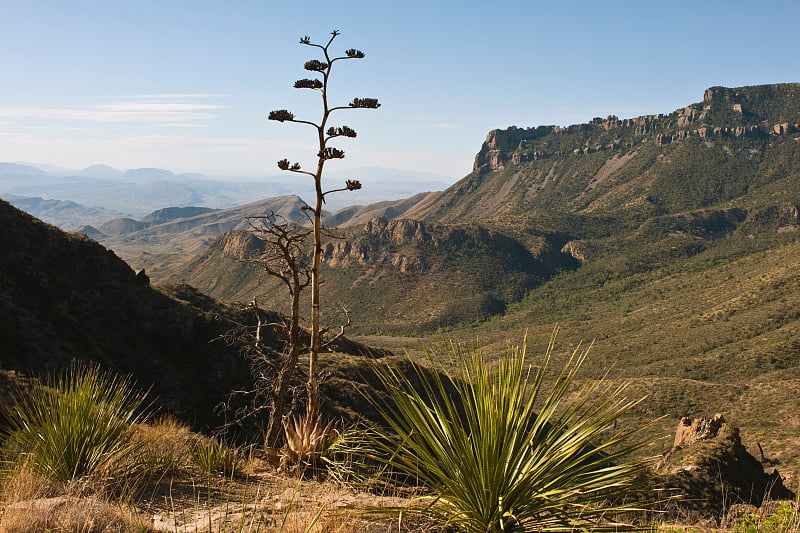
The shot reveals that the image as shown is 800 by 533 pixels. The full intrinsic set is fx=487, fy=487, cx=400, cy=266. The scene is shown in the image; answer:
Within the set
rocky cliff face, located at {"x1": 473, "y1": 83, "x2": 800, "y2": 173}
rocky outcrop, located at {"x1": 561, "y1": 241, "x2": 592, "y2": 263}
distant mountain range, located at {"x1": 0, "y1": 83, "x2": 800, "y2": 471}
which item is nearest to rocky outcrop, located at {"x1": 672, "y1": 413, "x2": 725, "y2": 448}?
distant mountain range, located at {"x1": 0, "y1": 83, "x2": 800, "y2": 471}

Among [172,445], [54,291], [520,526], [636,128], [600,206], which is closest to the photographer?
→ [520,526]

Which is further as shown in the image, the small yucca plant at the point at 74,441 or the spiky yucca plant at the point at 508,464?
the small yucca plant at the point at 74,441

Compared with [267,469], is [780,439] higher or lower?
lower

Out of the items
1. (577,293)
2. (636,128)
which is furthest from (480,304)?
(636,128)

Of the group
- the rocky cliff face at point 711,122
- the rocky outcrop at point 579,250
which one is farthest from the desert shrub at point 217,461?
the rocky cliff face at point 711,122

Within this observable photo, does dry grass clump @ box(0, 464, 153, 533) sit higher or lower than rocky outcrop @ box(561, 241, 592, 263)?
lower

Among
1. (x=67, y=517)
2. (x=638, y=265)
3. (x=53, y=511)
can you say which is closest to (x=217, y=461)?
(x=53, y=511)

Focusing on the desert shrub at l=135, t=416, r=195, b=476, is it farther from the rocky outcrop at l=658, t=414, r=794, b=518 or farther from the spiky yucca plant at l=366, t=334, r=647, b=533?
the rocky outcrop at l=658, t=414, r=794, b=518

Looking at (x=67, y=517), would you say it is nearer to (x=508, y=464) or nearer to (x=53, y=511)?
(x=53, y=511)

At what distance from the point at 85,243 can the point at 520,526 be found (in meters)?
29.0

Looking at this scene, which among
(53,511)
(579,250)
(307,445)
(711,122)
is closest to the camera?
(53,511)

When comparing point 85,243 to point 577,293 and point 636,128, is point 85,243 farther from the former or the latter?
point 636,128

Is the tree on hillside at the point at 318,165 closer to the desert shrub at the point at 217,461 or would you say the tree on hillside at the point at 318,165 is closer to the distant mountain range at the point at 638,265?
the desert shrub at the point at 217,461

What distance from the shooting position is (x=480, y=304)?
88.8 m
